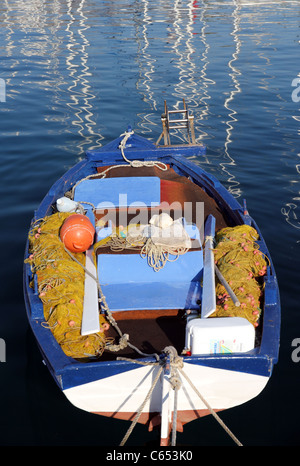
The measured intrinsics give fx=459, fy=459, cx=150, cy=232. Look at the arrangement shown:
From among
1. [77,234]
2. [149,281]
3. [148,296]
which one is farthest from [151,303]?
[77,234]

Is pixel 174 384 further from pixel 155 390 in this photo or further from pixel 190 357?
pixel 155 390

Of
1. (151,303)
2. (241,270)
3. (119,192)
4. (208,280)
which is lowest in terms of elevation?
(151,303)

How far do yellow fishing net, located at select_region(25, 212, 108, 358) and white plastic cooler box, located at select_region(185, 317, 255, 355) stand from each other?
4.56 ft

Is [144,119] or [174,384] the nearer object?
[174,384]

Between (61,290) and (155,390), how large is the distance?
203 centimetres

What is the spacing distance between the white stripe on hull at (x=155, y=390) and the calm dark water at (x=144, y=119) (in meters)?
0.76

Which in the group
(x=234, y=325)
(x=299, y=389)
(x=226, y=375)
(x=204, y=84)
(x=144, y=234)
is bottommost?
(x=299, y=389)

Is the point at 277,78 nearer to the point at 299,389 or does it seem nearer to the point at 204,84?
the point at 204,84

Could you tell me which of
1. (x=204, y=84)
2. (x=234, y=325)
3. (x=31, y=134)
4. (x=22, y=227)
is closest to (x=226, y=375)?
(x=234, y=325)

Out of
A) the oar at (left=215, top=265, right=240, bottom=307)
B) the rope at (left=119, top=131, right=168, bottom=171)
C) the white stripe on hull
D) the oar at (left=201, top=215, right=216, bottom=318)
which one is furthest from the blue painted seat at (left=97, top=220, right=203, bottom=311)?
the rope at (left=119, top=131, right=168, bottom=171)

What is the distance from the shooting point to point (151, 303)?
6.96 metres

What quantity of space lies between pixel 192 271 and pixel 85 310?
172 cm

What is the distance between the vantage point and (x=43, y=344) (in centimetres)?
580

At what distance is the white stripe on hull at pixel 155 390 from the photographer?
211 inches
